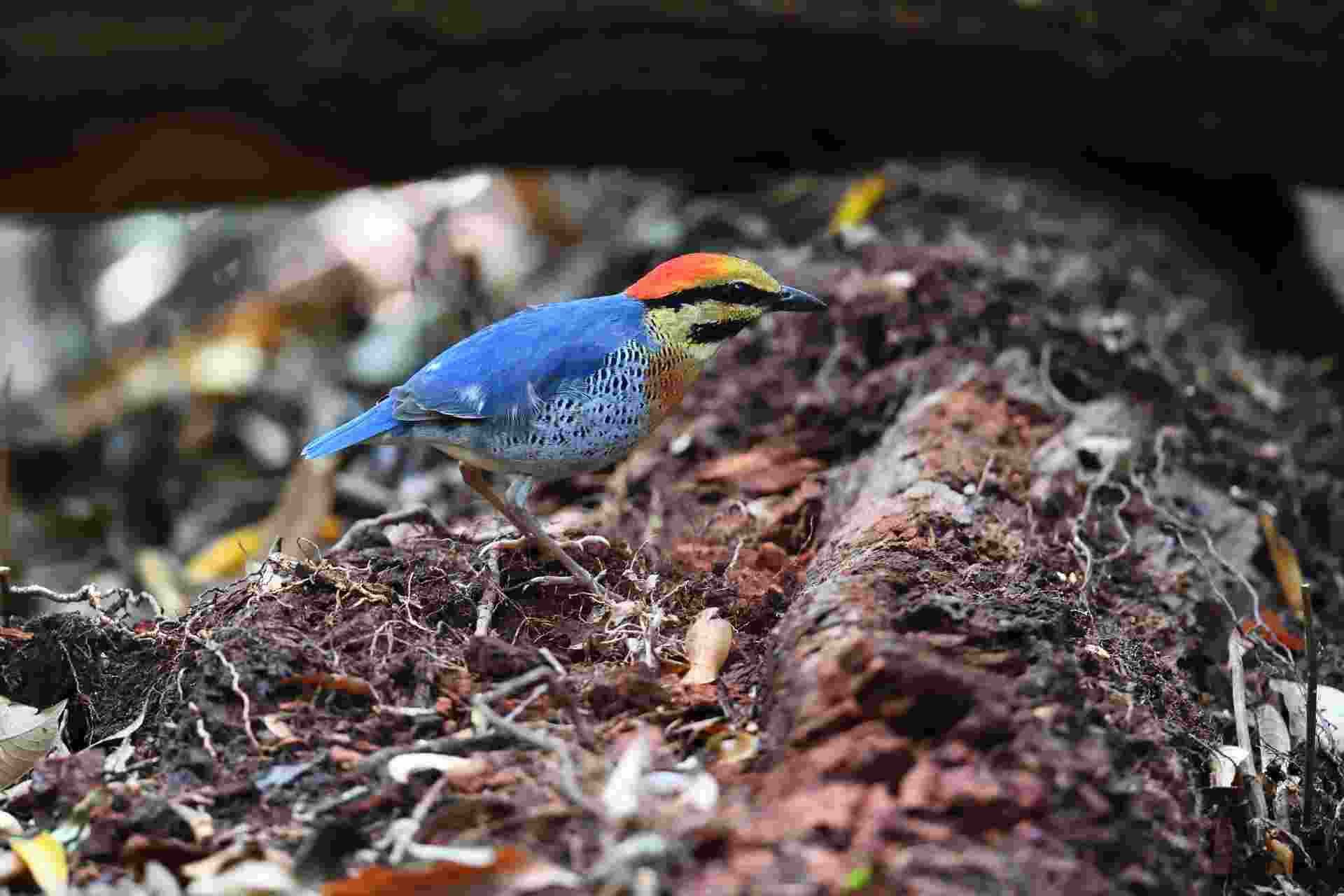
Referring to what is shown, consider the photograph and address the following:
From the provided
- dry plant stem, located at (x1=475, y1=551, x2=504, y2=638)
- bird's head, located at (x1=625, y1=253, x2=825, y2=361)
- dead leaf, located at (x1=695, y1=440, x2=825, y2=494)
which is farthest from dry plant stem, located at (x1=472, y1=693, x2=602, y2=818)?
dead leaf, located at (x1=695, y1=440, x2=825, y2=494)

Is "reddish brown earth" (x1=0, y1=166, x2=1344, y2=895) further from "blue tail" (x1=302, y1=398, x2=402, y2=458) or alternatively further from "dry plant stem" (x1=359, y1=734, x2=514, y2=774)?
"blue tail" (x1=302, y1=398, x2=402, y2=458)

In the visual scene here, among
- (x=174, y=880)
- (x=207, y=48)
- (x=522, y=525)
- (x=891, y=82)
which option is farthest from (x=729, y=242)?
(x=174, y=880)

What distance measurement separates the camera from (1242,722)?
Answer: 343 cm

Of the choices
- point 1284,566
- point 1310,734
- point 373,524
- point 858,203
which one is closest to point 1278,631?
point 1284,566

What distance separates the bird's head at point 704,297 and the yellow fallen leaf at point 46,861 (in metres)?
1.97

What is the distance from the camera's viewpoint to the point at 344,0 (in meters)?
6.02

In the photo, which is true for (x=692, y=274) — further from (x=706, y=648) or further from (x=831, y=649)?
(x=831, y=649)

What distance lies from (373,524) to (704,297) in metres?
1.14

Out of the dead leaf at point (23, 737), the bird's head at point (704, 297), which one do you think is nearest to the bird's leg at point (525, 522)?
the bird's head at point (704, 297)

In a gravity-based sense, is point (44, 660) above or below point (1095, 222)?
below

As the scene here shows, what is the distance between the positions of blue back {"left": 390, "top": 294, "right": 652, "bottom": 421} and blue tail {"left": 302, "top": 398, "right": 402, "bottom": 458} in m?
0.04

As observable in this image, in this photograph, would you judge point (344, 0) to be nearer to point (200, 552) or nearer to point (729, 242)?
point (729, 242)

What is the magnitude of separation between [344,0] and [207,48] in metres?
0.67

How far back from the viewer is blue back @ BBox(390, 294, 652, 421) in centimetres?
357
